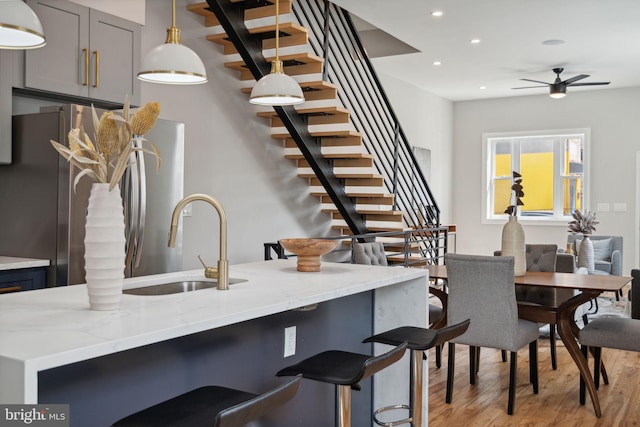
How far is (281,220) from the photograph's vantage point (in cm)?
647

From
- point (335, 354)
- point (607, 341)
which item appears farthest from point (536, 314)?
point (335, 354)

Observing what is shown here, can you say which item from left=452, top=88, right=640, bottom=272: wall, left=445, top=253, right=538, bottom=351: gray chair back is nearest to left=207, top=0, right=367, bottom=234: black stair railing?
left=445, top=253, right=538, bottom=351: gray chair back

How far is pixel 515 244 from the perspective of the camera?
14.8 ft

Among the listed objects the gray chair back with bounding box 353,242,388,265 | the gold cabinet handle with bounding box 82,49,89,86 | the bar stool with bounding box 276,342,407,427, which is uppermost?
the gold cabinet handle with bounding box 82,49,89,86

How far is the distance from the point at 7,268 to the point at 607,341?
3.44m

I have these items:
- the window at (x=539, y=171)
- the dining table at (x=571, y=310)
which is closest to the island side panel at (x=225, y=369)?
the dining table at (x=571, y=310)

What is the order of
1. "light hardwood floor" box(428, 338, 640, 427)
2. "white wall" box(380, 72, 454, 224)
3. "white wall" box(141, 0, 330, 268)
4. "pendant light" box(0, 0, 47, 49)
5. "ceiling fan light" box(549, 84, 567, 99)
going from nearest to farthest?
1. "pendant light" box(0, 0, 47, 49)
2. "light hardwood floor" box(428, 338, 640, 427)
3. "white wall" box(141, 0, 330, 268)
4. "ceiling fan light" box(549, 84, 567, 99)
5. "white wall" box(380, 72, 454, 224)

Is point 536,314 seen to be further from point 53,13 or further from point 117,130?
point 53,13

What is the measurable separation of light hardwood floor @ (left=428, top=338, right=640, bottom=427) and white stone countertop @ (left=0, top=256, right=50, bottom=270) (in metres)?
2.37

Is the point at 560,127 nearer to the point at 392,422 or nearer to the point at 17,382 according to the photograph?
the point at 392,422

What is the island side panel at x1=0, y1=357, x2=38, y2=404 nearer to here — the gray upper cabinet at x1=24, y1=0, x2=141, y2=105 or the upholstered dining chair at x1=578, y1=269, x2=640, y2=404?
the gray upper cabinet at x1=24, y1=0, x2=141, y2=105

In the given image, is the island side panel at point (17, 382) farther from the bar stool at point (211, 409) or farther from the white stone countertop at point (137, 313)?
the bar stool at point (211, 409)

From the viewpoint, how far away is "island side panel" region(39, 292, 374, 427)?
1.71 metres

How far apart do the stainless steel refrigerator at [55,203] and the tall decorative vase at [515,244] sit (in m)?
2.47
